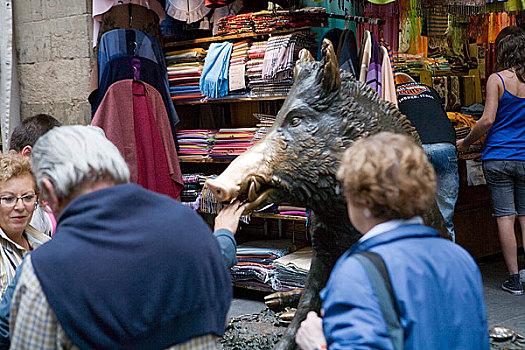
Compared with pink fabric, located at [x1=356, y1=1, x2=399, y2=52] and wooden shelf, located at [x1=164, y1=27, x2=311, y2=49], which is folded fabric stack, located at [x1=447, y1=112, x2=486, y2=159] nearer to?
pink fabric, located at [x1=356, y1=1, x2=399, y2=52]

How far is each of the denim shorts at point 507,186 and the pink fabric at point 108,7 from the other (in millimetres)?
2851

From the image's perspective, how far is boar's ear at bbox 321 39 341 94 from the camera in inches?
77.0

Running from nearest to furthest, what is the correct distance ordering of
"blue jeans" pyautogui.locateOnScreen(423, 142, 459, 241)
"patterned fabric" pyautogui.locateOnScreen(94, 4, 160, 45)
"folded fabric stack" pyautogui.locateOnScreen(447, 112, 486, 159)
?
"blue jeans" pyautogui.locateOnScreen(423, 142, 459, 241) < "patterned fabric" pyautogui.locateOnScreen(94, 4, 160, 45) < "folded fabric stack" pyautogui.locateOnScreen(447, 112, 486, 159)

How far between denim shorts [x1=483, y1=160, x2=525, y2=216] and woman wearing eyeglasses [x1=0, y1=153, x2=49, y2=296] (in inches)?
136

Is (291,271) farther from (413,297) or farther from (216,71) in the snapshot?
(413,297)

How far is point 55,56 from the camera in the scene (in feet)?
17.5

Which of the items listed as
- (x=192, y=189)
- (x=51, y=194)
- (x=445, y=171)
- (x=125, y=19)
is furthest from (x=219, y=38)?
(x=51, y=194)

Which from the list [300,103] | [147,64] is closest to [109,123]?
[147,64]

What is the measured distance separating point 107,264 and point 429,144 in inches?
126

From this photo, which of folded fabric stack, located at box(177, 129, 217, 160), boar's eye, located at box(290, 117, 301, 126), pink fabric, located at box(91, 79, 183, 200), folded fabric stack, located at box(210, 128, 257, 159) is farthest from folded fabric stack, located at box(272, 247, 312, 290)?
boar's eye, located at box(290, 117, 301, 126)

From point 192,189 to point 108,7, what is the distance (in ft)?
5.19

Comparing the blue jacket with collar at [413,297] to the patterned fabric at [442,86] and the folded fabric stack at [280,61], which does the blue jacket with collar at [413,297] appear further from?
the patterned fabric at [442,86]

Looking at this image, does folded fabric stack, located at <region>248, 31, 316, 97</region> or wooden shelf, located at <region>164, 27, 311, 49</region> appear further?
wooden shelf, located at <region>164, 27, 311, 49</region>

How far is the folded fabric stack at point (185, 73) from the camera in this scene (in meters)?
5.04
